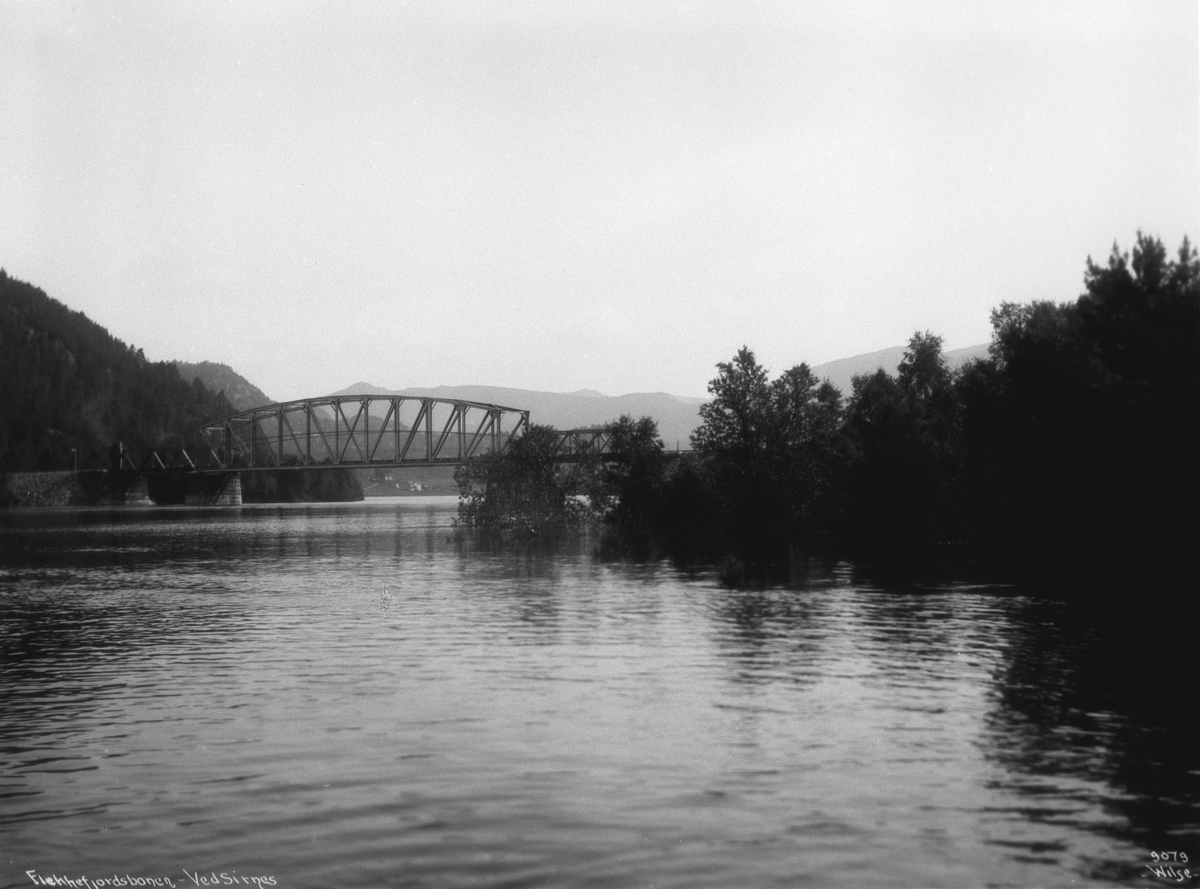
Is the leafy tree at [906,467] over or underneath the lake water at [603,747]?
over

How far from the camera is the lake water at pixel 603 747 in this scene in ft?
52.3

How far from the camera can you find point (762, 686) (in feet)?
97.5

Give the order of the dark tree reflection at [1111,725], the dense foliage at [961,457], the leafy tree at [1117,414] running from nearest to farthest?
the dark tree reflection at [1111,725] → the leafy tree at [1117,414] → the dense foliage at [961,457]

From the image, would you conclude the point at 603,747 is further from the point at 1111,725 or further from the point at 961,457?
the point at 961,457

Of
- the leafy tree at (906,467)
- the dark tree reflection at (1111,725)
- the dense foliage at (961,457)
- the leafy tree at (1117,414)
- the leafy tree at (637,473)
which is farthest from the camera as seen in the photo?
the leafy tree at (637,473)

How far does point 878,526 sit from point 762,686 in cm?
7876

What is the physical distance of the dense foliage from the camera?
57.6m

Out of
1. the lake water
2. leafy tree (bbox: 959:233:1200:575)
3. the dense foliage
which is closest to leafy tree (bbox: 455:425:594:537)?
the dense foliage

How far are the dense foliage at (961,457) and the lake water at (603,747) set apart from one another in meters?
12.9

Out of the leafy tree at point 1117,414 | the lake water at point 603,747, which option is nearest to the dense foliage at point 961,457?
the leafy tree at point 1117,414

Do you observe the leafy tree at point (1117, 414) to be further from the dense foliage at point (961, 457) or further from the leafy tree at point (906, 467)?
the leafy tree at point (906, 467)

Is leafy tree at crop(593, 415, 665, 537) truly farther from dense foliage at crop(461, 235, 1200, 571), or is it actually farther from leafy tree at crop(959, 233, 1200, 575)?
leafy tree at crop(959, 233, 1200, 575)

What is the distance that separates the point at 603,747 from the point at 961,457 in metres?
80.0

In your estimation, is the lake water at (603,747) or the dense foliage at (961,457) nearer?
the lake water at (603,747)
